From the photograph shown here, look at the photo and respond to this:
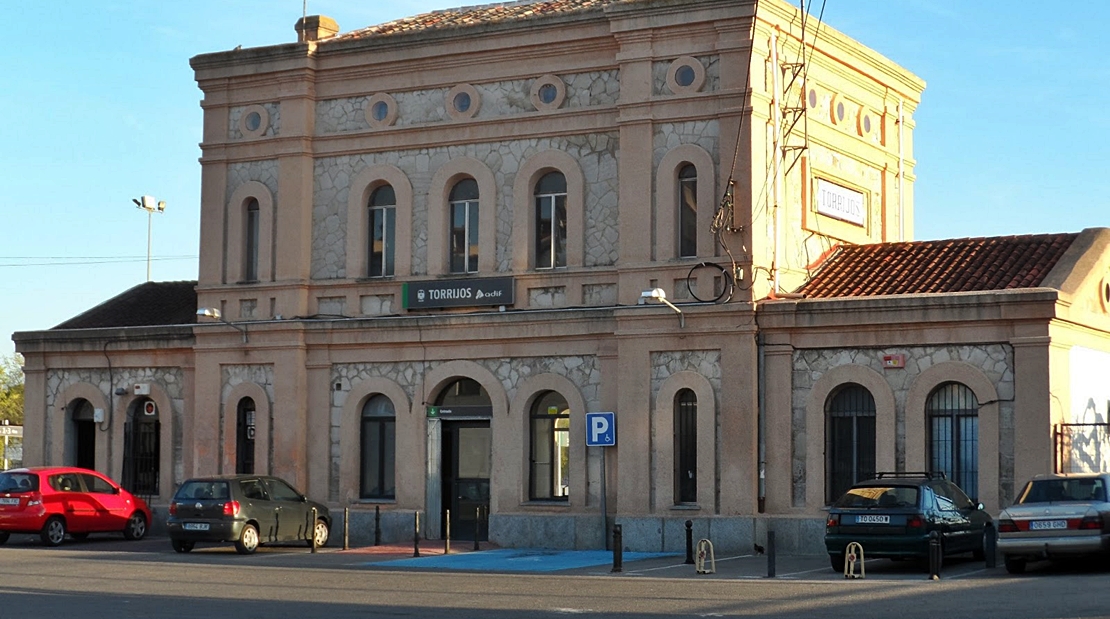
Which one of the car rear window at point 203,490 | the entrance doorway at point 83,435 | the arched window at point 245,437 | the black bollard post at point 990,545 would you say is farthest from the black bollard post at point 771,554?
the entrance doorway at point 83,435

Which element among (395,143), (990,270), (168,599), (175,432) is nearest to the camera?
(168,599)

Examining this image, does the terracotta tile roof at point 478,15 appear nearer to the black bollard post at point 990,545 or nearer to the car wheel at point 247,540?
the car wheel at point 247,540

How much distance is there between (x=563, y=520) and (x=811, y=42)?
1058cm

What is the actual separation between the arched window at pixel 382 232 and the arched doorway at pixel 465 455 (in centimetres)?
301

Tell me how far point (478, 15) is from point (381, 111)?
3.09 m

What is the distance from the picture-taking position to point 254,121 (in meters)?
33.5

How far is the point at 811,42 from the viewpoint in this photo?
100 feet

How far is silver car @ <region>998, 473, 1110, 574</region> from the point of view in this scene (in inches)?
854

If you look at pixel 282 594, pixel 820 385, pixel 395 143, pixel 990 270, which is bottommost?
pixel 282 594

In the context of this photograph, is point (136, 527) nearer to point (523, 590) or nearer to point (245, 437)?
point (245, 437)

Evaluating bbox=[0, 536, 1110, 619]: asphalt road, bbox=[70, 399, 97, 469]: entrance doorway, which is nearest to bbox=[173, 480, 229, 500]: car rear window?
bbox=[0, 536, 1110, 619]: asphalt road

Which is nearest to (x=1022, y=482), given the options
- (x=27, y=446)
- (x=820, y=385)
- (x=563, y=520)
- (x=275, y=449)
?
(x=820, y=385)

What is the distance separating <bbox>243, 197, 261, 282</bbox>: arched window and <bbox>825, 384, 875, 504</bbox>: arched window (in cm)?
1308

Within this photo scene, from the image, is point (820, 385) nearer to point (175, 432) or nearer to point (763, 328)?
point (763, 328)
